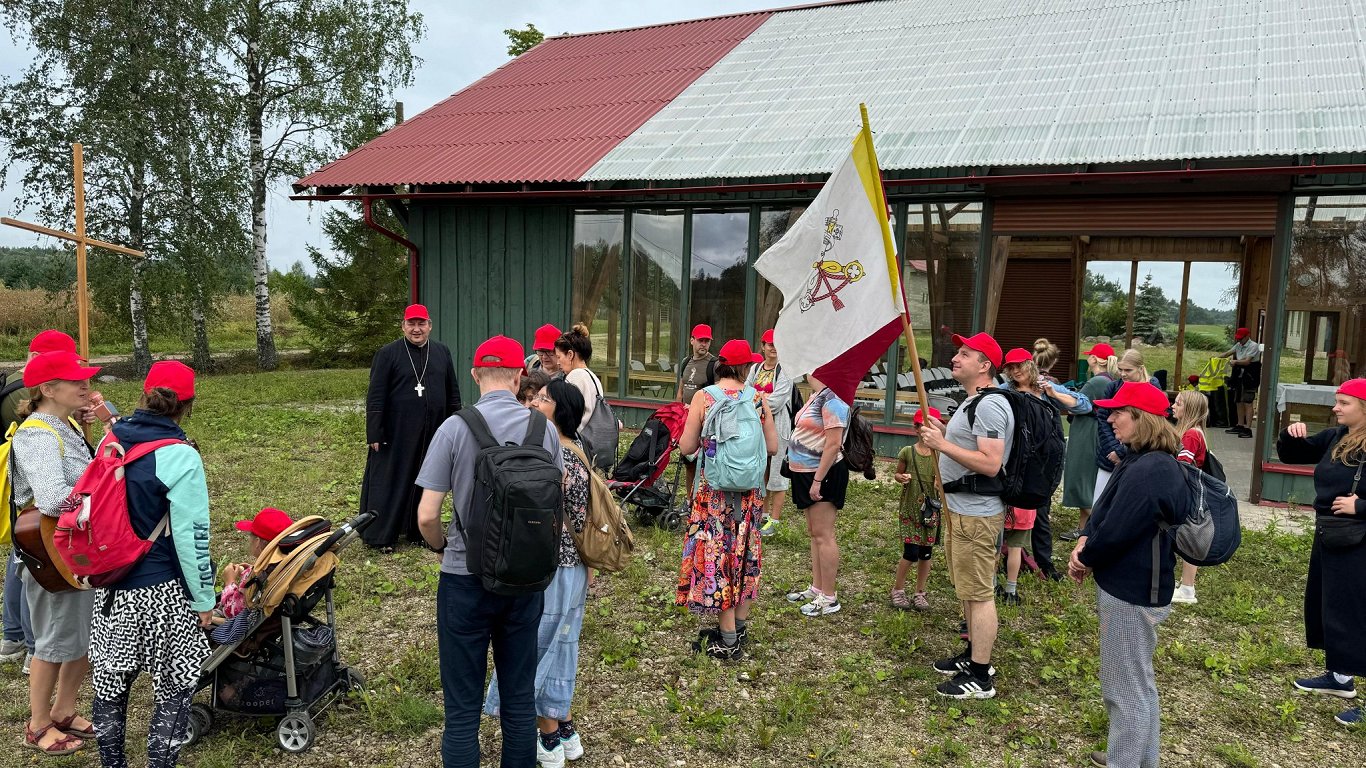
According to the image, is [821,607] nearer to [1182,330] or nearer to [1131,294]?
[1131,294]

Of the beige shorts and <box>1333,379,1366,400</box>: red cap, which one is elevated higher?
<box>1333,379,1366,400</box>: red cap

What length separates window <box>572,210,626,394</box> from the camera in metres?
11.5

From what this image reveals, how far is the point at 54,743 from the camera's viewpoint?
377 centimetres

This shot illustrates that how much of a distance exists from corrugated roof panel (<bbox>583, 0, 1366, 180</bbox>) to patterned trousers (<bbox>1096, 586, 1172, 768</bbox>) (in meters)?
6.13

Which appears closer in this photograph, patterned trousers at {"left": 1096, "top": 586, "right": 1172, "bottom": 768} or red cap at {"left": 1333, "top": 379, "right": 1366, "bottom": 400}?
patterned trousers at {"left": 1096, "top": 586, "right": 1172, "bottom": 768}

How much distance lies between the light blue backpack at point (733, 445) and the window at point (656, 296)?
21.5 ft

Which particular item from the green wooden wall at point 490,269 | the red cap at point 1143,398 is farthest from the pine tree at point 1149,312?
the red cap at point 1143,398

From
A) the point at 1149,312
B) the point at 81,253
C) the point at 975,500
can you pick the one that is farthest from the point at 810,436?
the point at 1149,312

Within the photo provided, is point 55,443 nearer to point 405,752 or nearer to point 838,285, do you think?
point 405,752

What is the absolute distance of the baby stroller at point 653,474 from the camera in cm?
712

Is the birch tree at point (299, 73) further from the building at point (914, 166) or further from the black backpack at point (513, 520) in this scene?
the black backpack at point (513, 520)

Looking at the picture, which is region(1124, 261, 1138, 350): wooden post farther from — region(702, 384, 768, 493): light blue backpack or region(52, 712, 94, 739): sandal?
region(52, 712, 94, 739): sandal

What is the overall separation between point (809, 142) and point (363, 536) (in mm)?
6795

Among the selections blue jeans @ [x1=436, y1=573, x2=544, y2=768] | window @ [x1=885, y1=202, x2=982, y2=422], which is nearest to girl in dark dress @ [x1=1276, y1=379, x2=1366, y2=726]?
blue jeans @ [x1=436, y1=573, x2=544, y2=768]
